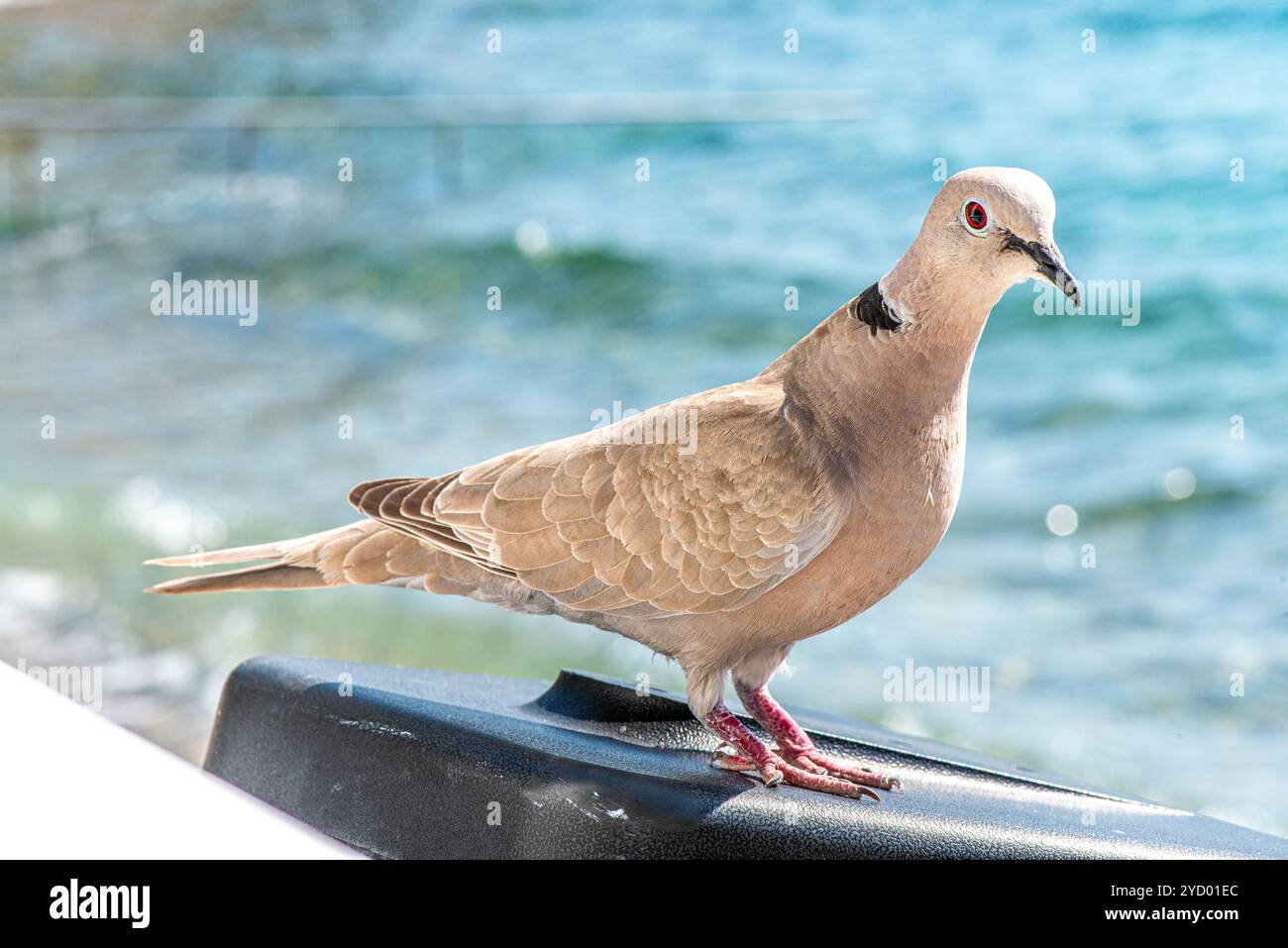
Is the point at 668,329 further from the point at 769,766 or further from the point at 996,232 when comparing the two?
the point at 996,232

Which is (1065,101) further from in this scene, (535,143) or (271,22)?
(271,22)

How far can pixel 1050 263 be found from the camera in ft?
5.67

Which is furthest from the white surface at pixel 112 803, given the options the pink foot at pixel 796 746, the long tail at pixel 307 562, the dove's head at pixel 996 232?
the dove's head at pixel 996 232

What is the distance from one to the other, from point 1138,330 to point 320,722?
15.9 feet

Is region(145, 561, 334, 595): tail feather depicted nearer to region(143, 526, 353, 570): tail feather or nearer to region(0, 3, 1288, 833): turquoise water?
region(143, 526, 353, 570): tail feather

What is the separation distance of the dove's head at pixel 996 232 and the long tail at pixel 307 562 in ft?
3.32

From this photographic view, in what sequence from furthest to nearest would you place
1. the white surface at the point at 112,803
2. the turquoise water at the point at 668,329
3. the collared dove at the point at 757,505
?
the turquoise water at the point at 668,329 → the white surface at the point at 112,803 → the collared dove at the point at 757,505

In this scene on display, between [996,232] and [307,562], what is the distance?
1188 mm

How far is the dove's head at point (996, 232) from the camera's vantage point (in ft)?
5.70

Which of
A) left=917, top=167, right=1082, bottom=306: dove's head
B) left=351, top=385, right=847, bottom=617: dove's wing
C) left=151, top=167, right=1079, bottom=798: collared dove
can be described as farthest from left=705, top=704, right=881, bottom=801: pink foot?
left=917, top=167, right=1082, bottom=306: dove's head

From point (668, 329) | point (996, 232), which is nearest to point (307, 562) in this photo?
point (996, 232)

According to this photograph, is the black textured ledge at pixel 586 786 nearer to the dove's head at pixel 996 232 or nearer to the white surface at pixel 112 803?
the white surface at pixel 112 803

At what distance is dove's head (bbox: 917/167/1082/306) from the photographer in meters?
1.74
